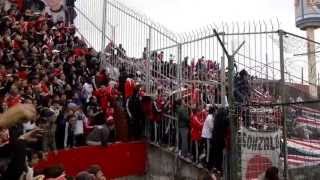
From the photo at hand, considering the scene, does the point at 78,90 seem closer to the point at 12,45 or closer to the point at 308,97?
the point at 12,45

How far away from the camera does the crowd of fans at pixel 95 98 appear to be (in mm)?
10922

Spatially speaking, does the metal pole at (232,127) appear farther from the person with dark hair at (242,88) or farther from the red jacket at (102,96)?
the red jacket at (102,96)

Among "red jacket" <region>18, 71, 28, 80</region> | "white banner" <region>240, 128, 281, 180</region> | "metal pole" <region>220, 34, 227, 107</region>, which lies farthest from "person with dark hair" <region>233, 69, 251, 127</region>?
"red jacket" <region>18, 71, 28, 80</region>

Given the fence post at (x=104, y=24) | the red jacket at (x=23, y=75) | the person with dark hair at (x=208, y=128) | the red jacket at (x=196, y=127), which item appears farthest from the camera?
the fence post at (x=104, y=24)

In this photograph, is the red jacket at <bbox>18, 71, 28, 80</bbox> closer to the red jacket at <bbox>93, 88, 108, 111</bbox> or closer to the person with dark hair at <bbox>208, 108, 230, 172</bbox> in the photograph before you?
the red jacket at <bbox>93, 88, 108, 111</bbox>

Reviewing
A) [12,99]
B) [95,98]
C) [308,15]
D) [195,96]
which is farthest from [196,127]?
[308,15]

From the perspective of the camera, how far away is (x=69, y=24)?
18.1 meters

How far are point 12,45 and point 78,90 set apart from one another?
185 cm

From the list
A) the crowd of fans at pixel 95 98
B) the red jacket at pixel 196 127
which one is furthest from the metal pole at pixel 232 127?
the red jacket at pixel 196 127

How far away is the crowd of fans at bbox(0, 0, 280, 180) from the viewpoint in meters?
10.9

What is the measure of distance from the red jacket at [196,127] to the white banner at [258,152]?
2232 millimetres

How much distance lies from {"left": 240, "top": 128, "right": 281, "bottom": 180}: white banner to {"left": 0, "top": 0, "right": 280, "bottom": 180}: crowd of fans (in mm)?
822

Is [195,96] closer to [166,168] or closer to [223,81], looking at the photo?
[223,81]

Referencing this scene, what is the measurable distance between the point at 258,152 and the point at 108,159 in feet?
12.4
